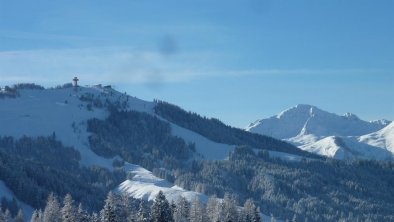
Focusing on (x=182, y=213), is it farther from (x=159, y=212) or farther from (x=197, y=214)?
(x=159, y=212)

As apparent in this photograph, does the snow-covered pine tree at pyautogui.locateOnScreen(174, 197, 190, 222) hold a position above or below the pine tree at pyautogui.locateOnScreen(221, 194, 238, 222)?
below

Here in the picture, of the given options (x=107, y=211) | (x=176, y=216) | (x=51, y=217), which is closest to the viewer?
(x=107, y=211)

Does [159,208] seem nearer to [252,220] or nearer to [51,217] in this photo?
[252,220]

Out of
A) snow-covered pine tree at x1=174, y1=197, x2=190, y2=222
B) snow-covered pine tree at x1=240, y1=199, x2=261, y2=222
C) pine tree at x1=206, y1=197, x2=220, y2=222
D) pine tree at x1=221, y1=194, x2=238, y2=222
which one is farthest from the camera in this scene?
snow-covered pine tree at x1=174, y1=197, x2=190, y2=222

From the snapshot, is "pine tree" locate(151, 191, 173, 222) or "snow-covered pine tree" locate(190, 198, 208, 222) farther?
"snow-covered pine tree" locate(190, 198, 208, 222)

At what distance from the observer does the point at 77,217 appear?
10831 cm

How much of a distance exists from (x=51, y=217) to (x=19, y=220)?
3042 cm

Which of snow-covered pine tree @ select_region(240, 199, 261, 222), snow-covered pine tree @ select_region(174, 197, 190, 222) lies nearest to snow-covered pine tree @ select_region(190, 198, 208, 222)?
snow-covered pine tree @ select_region(174, 197, 190, 222)

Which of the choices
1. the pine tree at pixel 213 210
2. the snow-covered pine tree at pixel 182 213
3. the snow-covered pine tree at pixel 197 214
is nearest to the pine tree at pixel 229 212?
the pine tree at pixel 213 210

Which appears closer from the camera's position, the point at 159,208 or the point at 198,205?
the point at 159,208

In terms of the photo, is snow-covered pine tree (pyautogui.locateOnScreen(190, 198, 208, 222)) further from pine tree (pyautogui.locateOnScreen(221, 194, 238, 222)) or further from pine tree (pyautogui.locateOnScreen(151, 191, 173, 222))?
pine tree (pyautogui.locateOnScreen(151, 191, 173, 222))

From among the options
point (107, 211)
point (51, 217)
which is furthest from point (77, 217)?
point (51, 217)

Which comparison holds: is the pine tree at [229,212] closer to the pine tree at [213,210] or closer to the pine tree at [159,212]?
the pine tree at [213,210]

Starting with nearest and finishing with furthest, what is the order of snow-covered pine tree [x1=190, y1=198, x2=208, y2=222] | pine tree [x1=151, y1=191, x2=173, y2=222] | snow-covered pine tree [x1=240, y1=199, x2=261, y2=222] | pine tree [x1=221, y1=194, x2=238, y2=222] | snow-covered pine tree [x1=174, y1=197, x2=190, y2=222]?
pine tree [x1=151, y1=191, x2=173, y2=222] → snow-covered pine tree [x1=240, y1=199, x2=261, y2=222] → pine tree [x1=221, y1=194, x2=238, y2=222] → snow-covered pine tree [x1=190, y1=198, x2=208, y2=222] → snow-covered pine tree [x1=174, y1=197, x2=190, y2=222]
